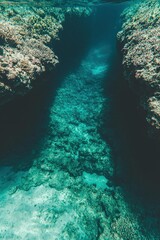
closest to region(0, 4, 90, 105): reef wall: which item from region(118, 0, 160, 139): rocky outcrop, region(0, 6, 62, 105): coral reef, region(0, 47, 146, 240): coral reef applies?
region(0, 6, 62, 105): coral reef

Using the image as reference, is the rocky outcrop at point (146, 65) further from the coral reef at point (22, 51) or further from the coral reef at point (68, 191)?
the coral reef at point (22, 51)

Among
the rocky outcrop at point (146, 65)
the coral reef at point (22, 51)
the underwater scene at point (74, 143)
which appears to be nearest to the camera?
the rocky outcrop at point (146, 65)

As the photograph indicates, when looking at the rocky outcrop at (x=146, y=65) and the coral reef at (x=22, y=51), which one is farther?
the coral reef at (x=22, y=51)

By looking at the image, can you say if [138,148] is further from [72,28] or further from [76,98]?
[72,28]

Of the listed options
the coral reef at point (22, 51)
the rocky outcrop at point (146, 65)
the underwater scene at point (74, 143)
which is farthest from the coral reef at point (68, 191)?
the rocky outcrop at point (146, 65)

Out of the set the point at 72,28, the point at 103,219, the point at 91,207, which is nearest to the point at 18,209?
the point at 91,207
